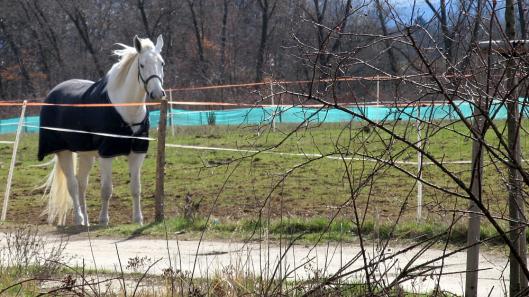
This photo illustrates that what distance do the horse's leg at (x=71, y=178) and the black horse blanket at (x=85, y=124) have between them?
0.16m

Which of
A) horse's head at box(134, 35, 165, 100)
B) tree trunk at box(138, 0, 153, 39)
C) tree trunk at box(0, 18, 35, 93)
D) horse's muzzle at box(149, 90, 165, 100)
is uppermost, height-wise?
tree trunk at box(138, 0, 153, 39)

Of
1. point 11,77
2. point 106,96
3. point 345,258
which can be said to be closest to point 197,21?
point 11,77

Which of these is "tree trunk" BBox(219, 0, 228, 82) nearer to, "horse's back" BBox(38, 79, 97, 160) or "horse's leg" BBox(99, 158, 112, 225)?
"horse's back" BBox(38, 79, 97, 160)

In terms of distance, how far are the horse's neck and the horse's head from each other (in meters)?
0.14

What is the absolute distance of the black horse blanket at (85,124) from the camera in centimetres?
1136

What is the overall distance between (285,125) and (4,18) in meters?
32.7

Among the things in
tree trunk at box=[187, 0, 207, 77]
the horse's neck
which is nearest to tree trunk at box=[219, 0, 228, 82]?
tree trunk at box=[187, 0, 207, 77]

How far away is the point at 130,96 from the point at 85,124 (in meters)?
0.68

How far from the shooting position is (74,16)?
4916 centimetres

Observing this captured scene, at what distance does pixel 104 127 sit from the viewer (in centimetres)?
1135

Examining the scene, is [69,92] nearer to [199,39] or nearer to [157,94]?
[157,94]

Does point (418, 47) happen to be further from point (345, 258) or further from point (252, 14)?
point (252, 14)

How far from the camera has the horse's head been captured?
1112 centimetres

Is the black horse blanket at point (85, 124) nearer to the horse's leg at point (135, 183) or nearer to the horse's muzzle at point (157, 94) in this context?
the horse's leg at point (135, 183)
